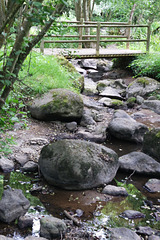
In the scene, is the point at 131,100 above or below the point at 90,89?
below

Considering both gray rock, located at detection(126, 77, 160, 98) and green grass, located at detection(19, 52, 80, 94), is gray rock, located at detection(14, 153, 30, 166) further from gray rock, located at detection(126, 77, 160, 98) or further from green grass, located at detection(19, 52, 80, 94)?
gray rock, located at detection(126, 77, 160, 98)

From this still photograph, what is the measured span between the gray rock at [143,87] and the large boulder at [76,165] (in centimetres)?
565

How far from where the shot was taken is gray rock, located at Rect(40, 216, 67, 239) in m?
3.22

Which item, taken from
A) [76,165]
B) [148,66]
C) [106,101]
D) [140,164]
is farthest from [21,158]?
[148,66]

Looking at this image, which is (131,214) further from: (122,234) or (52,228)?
(52,228)

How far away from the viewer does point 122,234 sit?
10.7 ft

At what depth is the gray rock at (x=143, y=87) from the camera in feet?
32.3

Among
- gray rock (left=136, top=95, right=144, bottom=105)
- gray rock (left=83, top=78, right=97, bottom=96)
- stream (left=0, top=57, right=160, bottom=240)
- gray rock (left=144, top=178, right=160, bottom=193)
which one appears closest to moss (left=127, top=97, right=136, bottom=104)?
gray rock (left=136, top=95, right=144, bottom=105)

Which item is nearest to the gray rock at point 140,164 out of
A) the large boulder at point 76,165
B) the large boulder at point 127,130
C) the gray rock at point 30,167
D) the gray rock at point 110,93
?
the large boulder at point 76,165

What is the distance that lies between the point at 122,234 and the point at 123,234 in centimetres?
1

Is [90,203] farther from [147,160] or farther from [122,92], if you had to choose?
[122,92]

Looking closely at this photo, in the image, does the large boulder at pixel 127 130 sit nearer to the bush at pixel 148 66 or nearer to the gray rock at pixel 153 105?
the gray rock at pixel 153 105

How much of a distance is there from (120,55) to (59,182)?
822 cm

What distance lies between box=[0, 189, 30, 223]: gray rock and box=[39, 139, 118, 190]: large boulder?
0.73 meters
